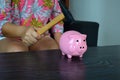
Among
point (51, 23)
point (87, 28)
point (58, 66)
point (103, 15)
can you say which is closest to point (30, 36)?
point (51, 23)

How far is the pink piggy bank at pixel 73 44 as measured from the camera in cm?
92

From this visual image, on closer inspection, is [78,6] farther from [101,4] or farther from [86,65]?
[86,65]

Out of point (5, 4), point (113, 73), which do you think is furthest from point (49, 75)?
point (5, 4)

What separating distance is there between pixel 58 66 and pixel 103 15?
5.22 feet

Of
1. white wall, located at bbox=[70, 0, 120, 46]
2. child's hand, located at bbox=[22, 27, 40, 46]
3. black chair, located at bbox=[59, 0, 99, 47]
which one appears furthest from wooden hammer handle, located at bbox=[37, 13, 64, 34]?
white wall, located at bbox=[70, 0, 120, 46]

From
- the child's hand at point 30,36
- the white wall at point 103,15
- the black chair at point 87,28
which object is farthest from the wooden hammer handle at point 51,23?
the white wall at point 103,15

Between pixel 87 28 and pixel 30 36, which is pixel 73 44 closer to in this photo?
pixel 30 36

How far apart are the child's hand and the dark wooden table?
7 cm

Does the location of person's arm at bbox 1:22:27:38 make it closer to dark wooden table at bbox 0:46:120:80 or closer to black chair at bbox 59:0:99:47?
dark wooden table at bbox 0:46:120:80

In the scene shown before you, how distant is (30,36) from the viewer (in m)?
1.06

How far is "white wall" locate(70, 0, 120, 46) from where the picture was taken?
2.24 metres

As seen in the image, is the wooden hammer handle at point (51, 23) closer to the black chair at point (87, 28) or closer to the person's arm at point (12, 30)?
the person's arm at point (12, 30)

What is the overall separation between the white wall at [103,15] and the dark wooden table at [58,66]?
123 centimetres

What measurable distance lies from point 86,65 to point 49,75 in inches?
6.3
